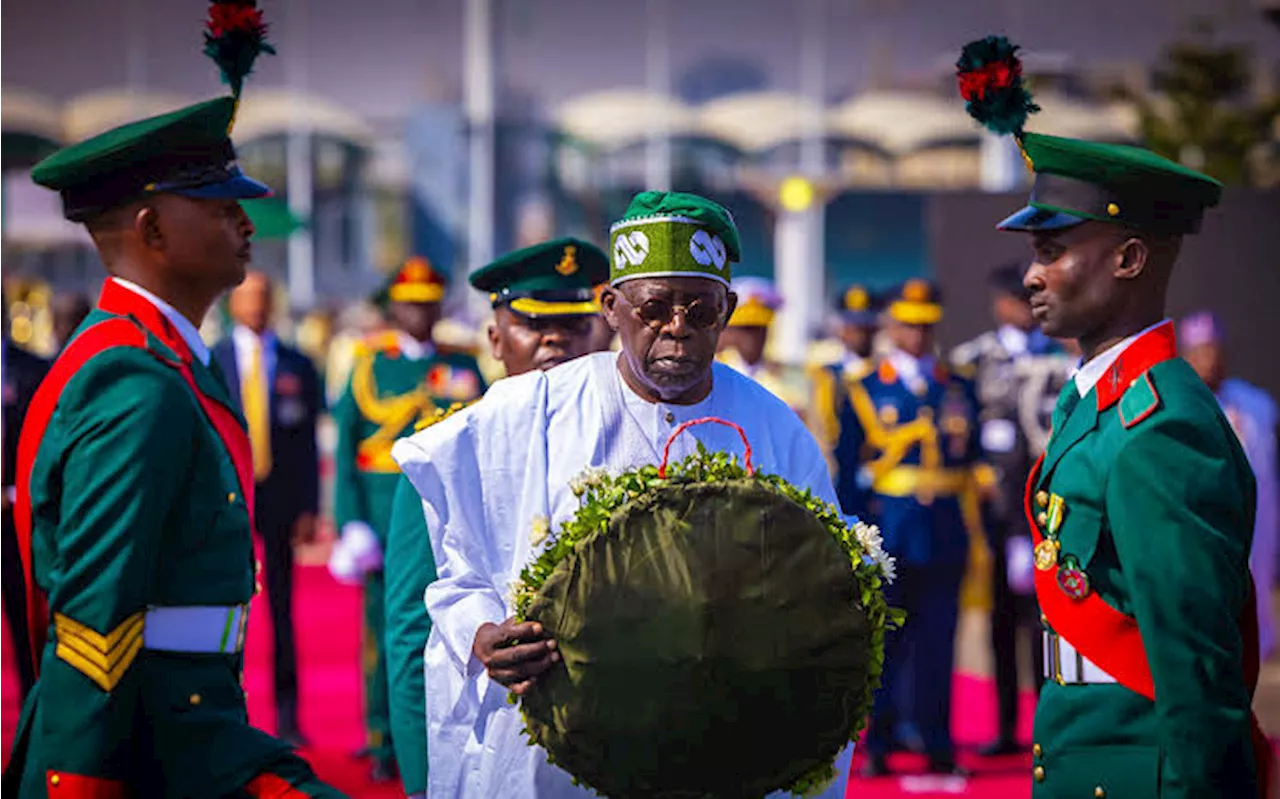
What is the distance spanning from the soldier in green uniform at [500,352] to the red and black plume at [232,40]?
119 cm

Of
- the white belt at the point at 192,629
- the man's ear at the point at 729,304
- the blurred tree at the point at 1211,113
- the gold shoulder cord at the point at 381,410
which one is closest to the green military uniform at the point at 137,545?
the white belt at the point at 192,629

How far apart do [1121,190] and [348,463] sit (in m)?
5.76

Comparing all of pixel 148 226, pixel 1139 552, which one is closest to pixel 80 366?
pixel 148 226

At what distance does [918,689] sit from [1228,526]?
548 cm

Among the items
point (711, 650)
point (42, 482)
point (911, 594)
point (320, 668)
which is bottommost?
point (320, 668)

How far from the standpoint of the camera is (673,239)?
11.8 ft

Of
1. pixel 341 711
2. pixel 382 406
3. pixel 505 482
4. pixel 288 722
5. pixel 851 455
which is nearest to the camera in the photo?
pixel 505 482

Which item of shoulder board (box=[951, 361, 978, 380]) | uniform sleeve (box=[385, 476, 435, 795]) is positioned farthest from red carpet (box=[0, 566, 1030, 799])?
uniform sleeve (box=[385, 476, 435, 795])

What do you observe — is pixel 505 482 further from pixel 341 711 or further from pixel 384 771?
pixel 341 711

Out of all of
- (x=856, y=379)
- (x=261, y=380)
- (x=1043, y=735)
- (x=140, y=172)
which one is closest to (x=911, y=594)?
(x=856, y=379)

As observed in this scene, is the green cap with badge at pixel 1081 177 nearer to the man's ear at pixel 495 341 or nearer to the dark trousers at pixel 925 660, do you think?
the man's ear at pixel 495 341

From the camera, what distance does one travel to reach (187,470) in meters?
3.43

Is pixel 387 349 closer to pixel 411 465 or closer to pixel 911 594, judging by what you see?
pixel 911 594

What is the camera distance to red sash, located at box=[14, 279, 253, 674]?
3477 mm
